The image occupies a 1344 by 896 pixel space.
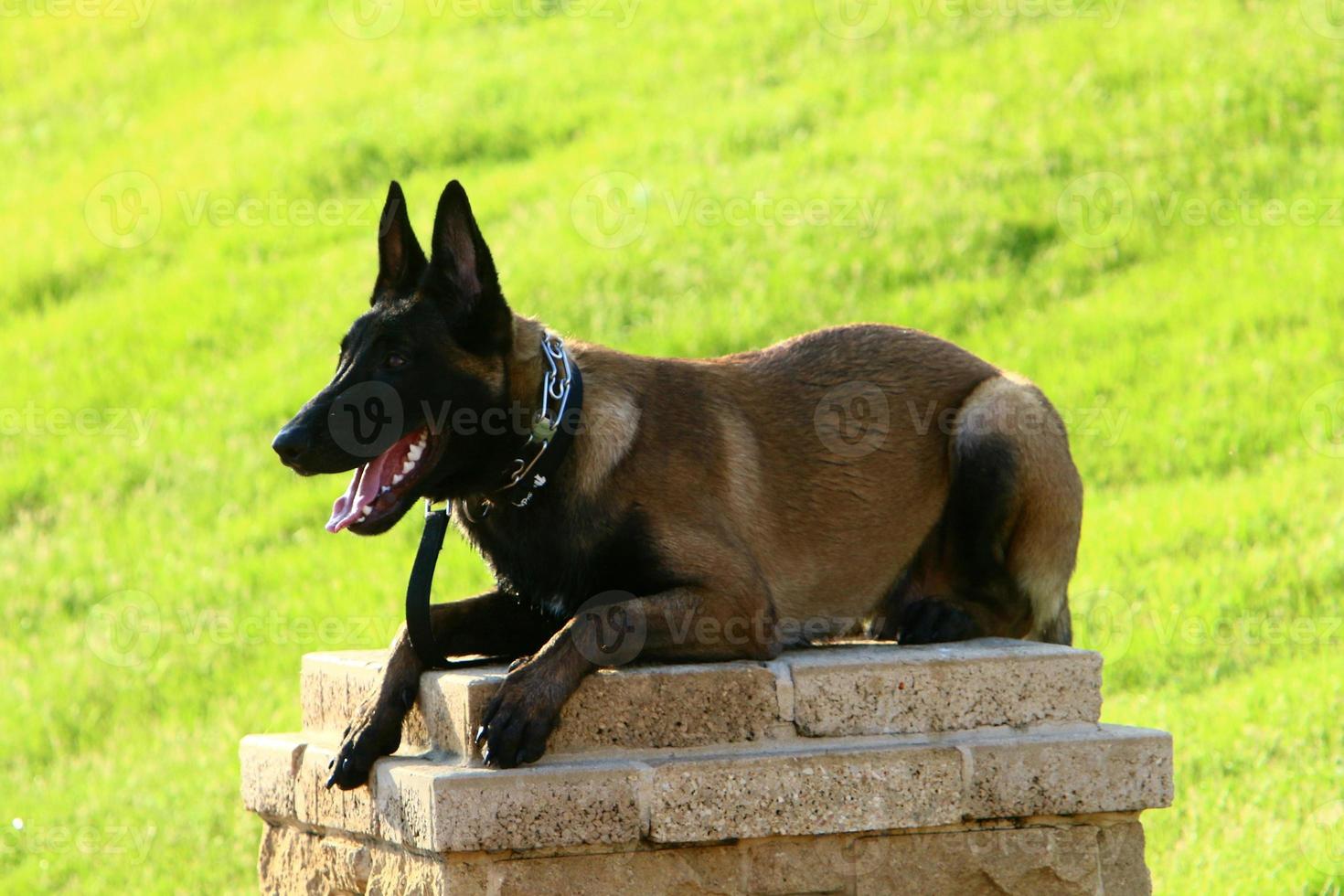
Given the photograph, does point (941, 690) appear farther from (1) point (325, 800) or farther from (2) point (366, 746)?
(1) point (325, 800)

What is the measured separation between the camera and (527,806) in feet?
14.2

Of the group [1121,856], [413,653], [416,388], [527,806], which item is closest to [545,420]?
[416,388]

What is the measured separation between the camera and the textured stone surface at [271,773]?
5.34 meters

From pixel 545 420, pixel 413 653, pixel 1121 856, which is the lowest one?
pixel 1121 856

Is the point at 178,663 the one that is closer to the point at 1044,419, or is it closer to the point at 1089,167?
the point at 1044,419

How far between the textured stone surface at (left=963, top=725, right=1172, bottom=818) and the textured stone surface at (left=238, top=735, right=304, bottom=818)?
86.5 inches

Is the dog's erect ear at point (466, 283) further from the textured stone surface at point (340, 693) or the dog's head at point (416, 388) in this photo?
the textured stone surface at point (340, 693)

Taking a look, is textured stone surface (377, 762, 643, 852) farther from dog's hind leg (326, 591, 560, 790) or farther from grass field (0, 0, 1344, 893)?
grass field (0, 0, 1344, 893)

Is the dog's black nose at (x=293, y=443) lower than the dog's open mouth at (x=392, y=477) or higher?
higher

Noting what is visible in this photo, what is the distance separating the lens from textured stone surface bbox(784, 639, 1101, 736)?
466 centimetres

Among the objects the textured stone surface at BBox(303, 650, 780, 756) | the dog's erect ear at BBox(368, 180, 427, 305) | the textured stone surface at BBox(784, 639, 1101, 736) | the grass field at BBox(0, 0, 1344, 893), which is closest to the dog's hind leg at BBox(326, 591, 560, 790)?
the textured stone surface at BBox(303, 650, 780, 756)

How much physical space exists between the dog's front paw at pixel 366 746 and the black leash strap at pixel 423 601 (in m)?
0.19

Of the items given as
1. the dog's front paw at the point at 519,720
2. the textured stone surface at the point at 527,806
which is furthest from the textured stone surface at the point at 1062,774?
the dog's front paw at the point at 519,720

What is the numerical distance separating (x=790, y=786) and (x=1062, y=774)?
805 millimetres
